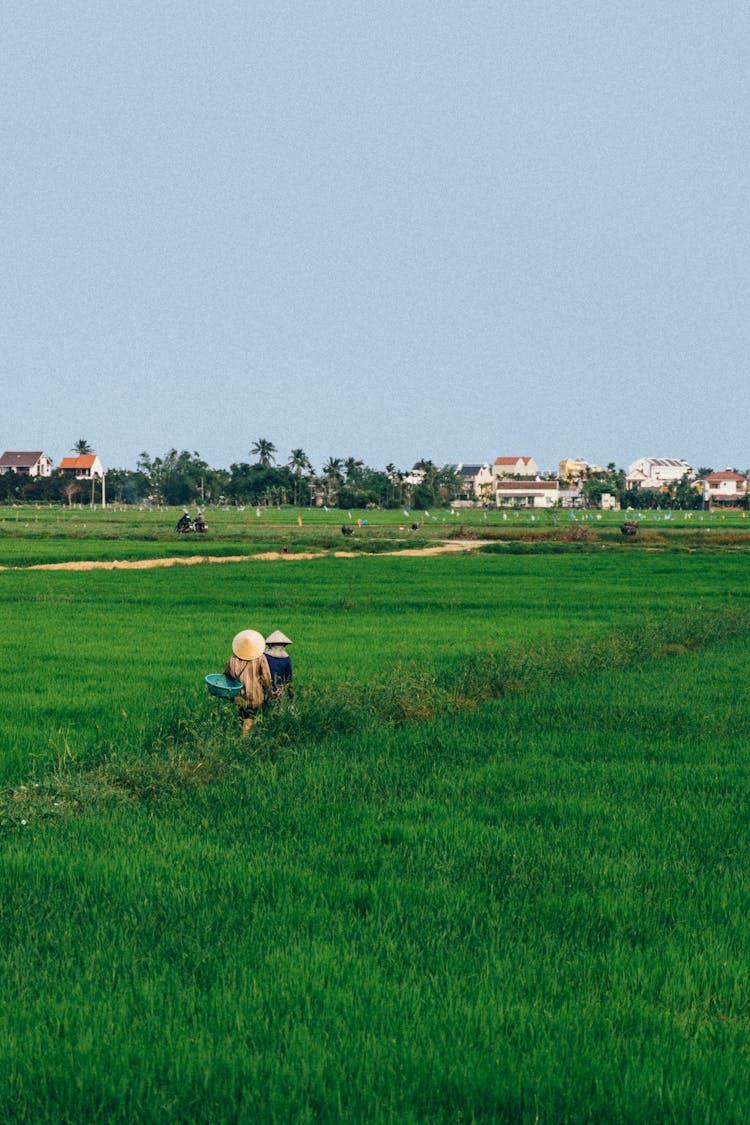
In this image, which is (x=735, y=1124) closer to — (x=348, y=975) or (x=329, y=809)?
(x=348, y=975)

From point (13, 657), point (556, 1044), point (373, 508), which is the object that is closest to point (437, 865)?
point (556, 1044)

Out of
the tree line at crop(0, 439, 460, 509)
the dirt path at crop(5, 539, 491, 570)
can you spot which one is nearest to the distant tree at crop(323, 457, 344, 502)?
the tree line at crop(0, 439, 460, 509)

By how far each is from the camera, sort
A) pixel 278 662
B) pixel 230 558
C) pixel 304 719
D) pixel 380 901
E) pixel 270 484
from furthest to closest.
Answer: pixel 270 484
pixel 230 558
pixel 304 719
pixel 278 662
pixel 380 901

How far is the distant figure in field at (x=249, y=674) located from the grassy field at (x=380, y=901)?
27 cm

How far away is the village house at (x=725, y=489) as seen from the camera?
176875mm

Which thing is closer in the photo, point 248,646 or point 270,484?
point 248,646

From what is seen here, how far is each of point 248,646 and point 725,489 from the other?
186 m

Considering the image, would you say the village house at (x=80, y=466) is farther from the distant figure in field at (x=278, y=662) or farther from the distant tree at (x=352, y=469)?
the distant figure in field at (x=278, y=662)

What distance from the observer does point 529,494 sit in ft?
579

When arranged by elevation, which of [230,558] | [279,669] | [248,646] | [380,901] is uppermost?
A: [248,646]

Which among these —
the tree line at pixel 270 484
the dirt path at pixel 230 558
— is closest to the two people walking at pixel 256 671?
the dirt path at pixel 230 558

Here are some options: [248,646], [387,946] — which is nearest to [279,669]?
[248,646]

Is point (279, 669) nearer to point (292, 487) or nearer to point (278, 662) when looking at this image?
point (278, 662)

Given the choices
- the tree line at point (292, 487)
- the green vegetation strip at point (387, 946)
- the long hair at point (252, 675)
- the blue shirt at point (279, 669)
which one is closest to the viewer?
the green vegetation strip at point (387, 946)
